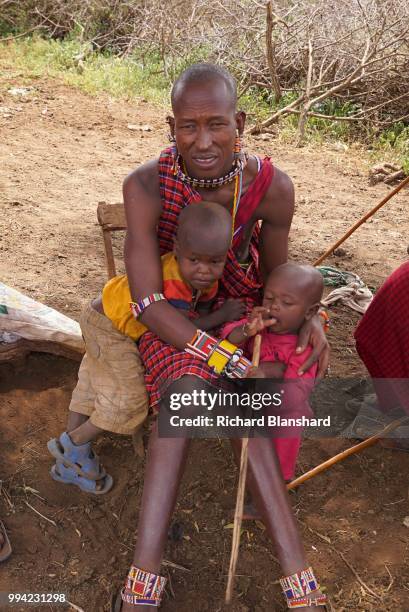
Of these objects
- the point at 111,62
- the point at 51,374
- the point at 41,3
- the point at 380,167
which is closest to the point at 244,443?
the point at 51,374

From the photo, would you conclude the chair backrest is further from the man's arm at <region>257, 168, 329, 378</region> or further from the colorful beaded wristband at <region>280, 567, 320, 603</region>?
the colorful beaded wristband at <region>280, 567, 320, 603</region>

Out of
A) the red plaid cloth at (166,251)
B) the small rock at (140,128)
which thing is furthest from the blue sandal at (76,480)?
the small rock at (140,128)

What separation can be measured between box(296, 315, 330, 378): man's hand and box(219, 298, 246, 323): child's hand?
216 millimetres

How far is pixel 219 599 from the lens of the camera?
6.98ft

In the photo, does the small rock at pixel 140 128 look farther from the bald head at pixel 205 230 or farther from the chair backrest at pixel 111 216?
the bald head at pixel 205 230

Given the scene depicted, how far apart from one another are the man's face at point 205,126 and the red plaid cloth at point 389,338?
0.83 metres

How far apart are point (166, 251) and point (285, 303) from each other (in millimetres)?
487

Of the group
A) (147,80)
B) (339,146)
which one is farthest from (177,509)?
(147,80)

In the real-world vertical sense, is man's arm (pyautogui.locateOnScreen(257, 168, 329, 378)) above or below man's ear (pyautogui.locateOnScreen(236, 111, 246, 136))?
below

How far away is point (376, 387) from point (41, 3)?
24.2 ft

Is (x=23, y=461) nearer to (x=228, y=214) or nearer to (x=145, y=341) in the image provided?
(x=145, y=341)

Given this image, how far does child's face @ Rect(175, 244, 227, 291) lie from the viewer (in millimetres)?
2145

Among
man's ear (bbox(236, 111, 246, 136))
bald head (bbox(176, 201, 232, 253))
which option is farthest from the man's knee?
man's ear (bbox(236, 111, 246, 136))

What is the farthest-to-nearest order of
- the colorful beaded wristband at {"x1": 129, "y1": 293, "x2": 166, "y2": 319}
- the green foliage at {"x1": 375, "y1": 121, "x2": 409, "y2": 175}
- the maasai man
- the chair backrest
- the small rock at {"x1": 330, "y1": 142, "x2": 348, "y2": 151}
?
the small rock at {"x1": 330, "y1": 142, "x2": 348, "y2": 151}
the green foliage at {"x1": 375, "y1": 121, "x2": 409, "y2": 175}
the chair backrest
the colorful beaded wristband at {"x1": 129, "y1": 293, "x2": 166, "y2": 319}
the maasai man
